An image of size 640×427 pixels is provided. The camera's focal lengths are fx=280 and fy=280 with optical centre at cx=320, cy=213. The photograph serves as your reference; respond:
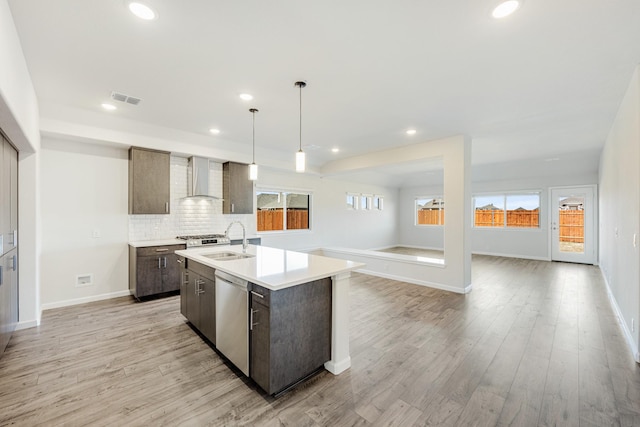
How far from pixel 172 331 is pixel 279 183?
4098mm

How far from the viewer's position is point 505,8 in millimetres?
1809

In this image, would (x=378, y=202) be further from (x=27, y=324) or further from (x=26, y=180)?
(x=27, y=324)

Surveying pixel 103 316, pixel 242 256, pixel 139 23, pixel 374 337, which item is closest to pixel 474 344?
pixel 374 337

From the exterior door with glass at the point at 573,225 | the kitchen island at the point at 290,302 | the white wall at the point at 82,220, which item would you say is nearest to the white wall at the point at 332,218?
the white wall at the point at 82,220

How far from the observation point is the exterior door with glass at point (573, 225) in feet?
23.6

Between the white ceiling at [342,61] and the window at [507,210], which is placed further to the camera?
the window at [507,210]

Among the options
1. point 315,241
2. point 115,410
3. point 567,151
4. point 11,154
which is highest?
point 567,151

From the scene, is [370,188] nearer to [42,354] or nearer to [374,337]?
[374,337]

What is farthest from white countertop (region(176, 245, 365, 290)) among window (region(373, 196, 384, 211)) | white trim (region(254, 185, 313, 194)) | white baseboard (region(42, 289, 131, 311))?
window (region(373, 196, 384, 211))

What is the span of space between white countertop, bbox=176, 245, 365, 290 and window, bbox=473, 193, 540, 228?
806 cm

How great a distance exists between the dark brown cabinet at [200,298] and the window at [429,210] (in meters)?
8.81

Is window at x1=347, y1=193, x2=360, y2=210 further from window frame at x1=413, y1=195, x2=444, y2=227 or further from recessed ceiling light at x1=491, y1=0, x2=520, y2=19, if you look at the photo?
recessed ceiling light at x1=491, y1=0, x2=520, y2=19

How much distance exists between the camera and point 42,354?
265cm

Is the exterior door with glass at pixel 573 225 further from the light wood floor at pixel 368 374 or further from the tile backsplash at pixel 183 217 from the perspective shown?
the tile backsplash at pixel 183 217
